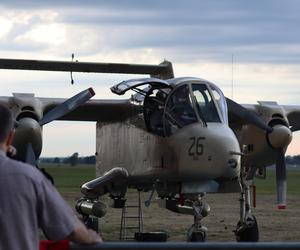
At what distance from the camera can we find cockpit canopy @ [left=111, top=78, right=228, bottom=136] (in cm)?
1728

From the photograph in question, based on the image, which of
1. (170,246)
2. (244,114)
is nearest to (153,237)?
(244,114)

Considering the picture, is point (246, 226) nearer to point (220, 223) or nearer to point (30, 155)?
point (30, 155)

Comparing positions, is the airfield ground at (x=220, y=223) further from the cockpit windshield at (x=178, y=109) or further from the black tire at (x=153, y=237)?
the cockpit windshield at (x=178, y=109)

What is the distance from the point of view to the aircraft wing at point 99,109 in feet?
66.9

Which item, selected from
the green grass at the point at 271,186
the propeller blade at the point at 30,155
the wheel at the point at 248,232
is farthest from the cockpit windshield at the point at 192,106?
the green grass at the point at 271,186

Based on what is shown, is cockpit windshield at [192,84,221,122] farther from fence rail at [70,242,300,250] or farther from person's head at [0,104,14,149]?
person's head at [0,104,14,149]

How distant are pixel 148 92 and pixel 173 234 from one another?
4.54 meters

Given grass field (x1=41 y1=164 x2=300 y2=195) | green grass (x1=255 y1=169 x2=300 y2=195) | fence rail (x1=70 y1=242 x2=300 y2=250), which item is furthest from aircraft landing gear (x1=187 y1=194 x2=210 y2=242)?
grass field (x1=41 y1=164 x2=300 y2=195)

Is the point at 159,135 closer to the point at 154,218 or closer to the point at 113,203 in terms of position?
the point at 113,203

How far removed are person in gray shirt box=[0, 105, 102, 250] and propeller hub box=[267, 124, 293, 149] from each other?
582 inches

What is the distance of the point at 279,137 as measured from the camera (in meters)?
19.5

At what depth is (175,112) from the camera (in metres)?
17.5

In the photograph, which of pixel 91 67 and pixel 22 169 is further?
pixel 91 67

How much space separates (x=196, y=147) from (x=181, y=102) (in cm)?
118
